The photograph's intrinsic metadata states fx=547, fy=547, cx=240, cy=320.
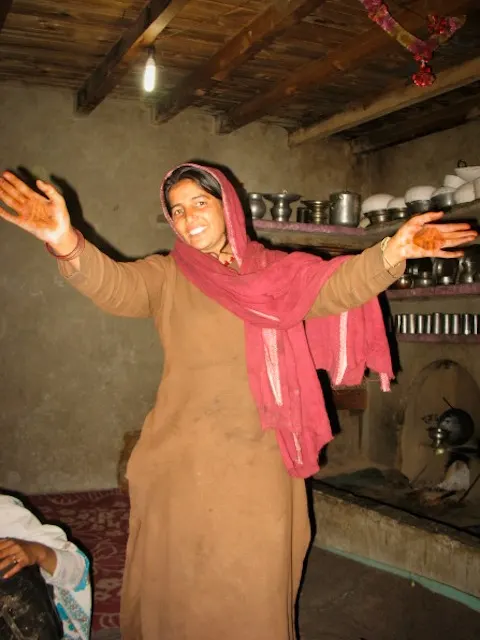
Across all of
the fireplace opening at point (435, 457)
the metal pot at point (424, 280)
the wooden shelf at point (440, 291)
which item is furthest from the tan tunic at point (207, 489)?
the metal pot at point (424, 280)

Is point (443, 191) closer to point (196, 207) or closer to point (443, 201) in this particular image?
point (443, 201)

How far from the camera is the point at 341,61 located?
3.50 meters

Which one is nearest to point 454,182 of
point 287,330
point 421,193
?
point 421,193

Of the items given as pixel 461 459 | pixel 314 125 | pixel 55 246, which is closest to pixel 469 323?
pixel 461 459

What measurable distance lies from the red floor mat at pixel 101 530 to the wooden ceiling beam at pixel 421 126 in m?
4.04

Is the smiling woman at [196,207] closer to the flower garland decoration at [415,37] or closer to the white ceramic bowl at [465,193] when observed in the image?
the flower garland decoration at [415,37]

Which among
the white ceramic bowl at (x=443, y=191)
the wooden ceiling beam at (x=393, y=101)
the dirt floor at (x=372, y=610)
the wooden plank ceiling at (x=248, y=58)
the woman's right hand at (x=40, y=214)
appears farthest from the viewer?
the white ceramic bowl at (x=443, y=191)

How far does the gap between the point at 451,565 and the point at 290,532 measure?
5.81 ft

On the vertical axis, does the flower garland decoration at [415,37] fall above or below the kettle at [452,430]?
above

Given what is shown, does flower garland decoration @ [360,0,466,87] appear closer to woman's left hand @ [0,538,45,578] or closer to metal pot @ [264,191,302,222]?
metal pot @ [264,191,302,222]

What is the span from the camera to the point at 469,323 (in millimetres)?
4070

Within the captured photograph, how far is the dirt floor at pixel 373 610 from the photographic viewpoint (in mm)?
2773

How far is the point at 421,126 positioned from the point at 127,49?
2.69m

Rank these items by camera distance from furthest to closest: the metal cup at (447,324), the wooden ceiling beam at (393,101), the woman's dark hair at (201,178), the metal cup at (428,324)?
1. the metal cup at (428,324)
2. the metal cup at (447,324)
3. the wooden ceiling beam at (393,101)
4. the woman's dark hair at (201,178)
